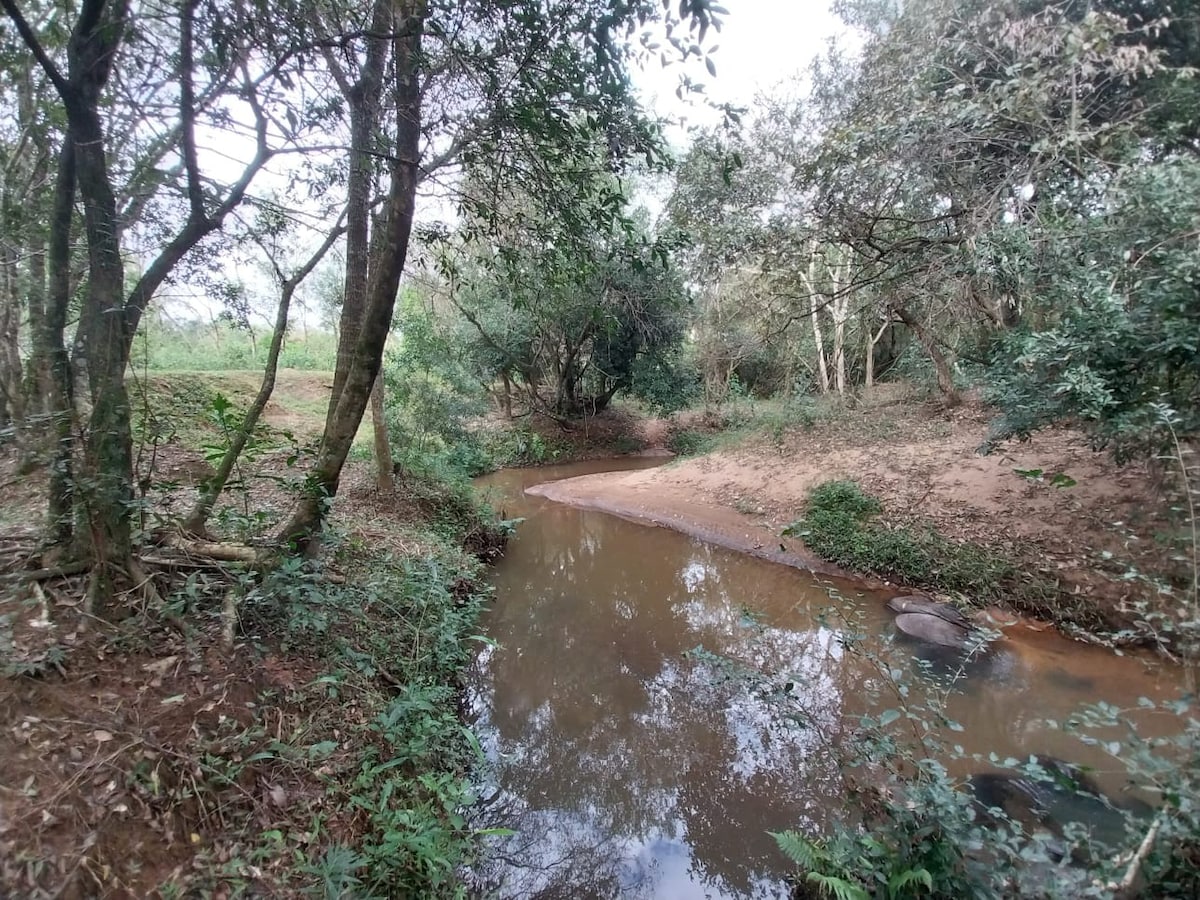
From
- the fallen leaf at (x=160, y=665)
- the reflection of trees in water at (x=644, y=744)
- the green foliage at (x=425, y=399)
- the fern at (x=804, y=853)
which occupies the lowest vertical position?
the reflection of trees in water at (x=644, y=744)

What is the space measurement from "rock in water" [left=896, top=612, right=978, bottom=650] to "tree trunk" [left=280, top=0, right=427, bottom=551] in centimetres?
593

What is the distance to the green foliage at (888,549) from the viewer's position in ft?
20.9

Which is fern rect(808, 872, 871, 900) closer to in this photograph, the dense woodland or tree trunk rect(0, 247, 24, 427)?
the dense woodland

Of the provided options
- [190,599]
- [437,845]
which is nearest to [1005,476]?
[437,845]

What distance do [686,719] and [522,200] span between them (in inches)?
200

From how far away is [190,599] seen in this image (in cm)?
336

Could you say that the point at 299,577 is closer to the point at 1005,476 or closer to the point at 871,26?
the point at 1005,476

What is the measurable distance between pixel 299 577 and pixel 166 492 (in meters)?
1.00

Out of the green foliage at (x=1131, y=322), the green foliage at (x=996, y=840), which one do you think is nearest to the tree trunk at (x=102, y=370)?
the green foliage at (x=996, y=840)

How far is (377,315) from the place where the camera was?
13.5 feet

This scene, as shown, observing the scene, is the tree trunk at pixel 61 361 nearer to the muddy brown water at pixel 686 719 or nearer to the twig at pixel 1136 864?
the muddy brown water at pixel 686 719

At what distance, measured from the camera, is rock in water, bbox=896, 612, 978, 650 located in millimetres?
5633

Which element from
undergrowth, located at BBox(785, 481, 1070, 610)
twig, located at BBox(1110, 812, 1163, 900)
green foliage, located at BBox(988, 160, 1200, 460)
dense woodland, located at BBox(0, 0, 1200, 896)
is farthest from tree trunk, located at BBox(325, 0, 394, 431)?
green foliage, located at BBox(988, 160, 1200, 460)

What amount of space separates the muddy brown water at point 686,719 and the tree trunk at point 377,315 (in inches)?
86.7
